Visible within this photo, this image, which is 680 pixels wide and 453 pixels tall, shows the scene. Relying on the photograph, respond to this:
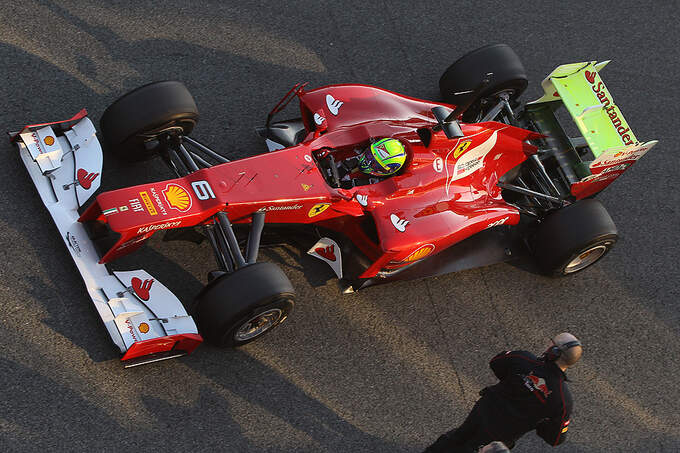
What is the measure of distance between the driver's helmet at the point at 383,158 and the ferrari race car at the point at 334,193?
105 mm

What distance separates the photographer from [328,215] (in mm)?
6477

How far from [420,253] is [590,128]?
6.47 ft

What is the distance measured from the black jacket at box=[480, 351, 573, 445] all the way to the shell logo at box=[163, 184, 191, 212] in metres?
2.43

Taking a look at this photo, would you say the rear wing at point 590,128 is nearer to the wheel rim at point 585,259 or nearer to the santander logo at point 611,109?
the santander logo at point 611,109

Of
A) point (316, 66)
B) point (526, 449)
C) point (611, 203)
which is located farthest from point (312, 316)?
point (611, 203)

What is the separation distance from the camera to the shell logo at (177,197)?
590cm

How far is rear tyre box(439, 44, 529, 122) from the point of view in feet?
24.9

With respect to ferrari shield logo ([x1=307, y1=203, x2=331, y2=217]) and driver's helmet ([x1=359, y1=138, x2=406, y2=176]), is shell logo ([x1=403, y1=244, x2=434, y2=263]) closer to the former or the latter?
driver's helmet ([x1=359, y1=138, x2=406, y2=176])

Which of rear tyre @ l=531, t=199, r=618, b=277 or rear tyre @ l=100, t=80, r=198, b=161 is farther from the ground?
rear tyre @ l=100, t=80, r=198, b=161

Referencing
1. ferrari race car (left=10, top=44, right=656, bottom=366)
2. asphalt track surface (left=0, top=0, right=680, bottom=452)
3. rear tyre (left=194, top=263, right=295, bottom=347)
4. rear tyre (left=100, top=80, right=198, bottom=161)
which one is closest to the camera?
rear tyre (left=194, top=263, right=295, bottom=347)

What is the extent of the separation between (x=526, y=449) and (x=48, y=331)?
3.76 meters

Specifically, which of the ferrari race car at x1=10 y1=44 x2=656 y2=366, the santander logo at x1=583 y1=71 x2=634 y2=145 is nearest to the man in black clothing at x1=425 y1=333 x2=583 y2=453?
the ferrari race car at x1=10 y1=44 x2=656 y2=366

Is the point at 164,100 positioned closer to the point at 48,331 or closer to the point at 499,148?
the point at 48,331

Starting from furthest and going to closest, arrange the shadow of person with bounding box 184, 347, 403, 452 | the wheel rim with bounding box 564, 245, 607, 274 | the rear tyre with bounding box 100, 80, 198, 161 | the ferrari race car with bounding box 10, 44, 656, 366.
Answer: the wheel rim with bounding box 564, 245, 607, 274 < the rear tyre with bounding box 100, 80, 198, 161 < the shadow of person with bounding box 184, 347, 403, 452 < the ferrari race car with bounding box 10, 44, 656, 366
